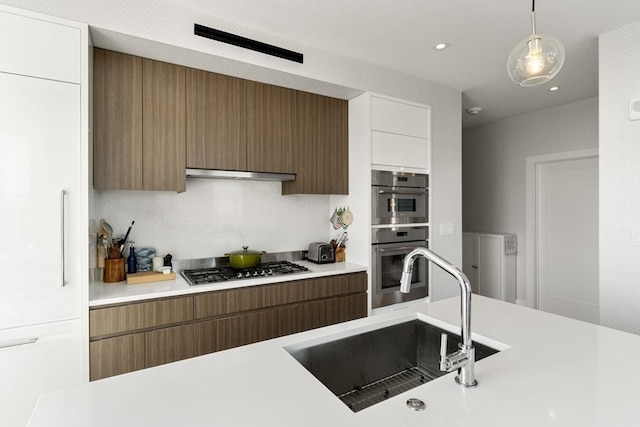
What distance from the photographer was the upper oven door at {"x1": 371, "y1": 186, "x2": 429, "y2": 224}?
2.91 m

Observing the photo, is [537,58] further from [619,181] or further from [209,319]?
[209,319]

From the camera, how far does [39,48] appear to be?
1.70 metres

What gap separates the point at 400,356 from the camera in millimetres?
1476

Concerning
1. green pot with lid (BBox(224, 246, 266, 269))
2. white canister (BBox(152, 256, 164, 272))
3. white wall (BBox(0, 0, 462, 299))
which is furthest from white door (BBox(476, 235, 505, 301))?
white canister (BBox(152, 256, 164, 272))

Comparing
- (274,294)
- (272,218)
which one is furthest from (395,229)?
(274,294)

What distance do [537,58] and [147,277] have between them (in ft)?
7.97

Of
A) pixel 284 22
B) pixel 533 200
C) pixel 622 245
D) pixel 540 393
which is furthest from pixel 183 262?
pixel 533 200

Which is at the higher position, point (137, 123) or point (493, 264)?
point (137, 123)

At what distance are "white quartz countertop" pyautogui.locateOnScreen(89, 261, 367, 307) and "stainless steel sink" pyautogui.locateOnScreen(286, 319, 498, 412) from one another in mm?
1087

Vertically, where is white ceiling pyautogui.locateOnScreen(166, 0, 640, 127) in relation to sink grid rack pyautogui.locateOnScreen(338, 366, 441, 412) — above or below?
above

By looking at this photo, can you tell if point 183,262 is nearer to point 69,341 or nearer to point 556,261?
point 69,341

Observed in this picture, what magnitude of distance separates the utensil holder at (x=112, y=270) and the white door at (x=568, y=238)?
4555mm

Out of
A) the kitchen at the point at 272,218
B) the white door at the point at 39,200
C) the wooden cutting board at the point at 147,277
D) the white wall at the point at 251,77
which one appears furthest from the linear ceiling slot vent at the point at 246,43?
the wooden cutting board at the point at 147,277

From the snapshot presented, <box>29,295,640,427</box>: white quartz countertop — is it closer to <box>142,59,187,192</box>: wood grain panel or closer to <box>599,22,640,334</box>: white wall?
<box>599,22,640,334</box>: white wall
